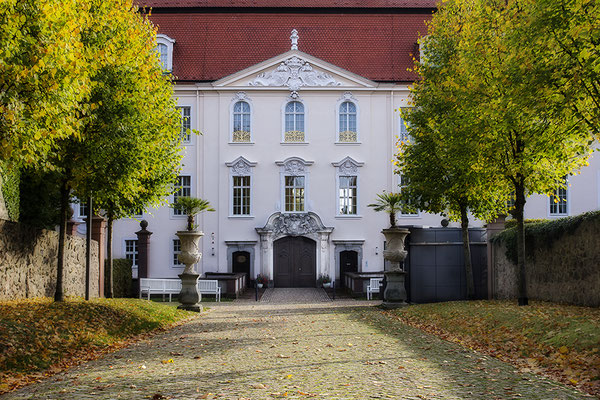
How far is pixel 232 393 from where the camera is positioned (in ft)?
23.3

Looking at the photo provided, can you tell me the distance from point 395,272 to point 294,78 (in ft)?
57.7

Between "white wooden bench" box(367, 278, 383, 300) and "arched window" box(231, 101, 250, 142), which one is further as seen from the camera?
"arched window" box(231, 101, 250, 142)

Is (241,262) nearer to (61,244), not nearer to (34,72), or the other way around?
(61,244)

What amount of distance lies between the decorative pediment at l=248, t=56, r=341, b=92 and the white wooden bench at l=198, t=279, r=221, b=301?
12.7 metres

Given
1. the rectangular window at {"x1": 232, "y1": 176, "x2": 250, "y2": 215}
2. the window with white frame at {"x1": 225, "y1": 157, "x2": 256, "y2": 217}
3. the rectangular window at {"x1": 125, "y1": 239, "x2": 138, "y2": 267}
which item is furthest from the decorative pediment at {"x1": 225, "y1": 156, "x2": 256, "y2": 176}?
the rectangular window at {"x1": 125, "y1": 239, "x2": 138, "y2": 267}

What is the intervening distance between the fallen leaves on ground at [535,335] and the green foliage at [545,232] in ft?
5.38

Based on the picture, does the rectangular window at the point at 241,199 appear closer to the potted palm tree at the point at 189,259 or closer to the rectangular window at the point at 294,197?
the rectangular window at the point at 294,197

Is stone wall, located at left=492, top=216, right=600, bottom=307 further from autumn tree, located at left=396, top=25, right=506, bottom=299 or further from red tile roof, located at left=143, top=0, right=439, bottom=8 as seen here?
red tile roof, located at left=143, top=0, right=439, bottom=8

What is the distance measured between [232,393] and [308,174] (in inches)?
1175

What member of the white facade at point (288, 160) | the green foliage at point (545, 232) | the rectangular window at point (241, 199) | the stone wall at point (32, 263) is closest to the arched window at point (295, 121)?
the white facade at point (288, 160)

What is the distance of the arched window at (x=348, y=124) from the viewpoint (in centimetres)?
3703

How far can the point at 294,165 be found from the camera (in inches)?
1446

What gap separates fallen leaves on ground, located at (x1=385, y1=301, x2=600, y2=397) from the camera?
871 cm

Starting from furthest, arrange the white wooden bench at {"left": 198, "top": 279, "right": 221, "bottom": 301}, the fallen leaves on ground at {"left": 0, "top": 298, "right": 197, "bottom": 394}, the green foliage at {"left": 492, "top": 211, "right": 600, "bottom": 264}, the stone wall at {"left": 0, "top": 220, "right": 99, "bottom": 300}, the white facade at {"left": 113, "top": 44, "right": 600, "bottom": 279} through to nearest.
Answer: the white facade at {"left": 113, "top": 44, "right": 600, "bottom": 279} → the white wooden bench at {"left": 198, "top": 279, "right": 221, "bottom": 301} → the green foliage at {"left": 492, "top": 211, "right": 600, "bottom": 264} → the stone wall at {"left": 0, "top": 220, "right": 99, "bottom": 300} → the fallen leaves on ground at {"left": 0, "top": 298, "right": 197, "bottom": 394}
